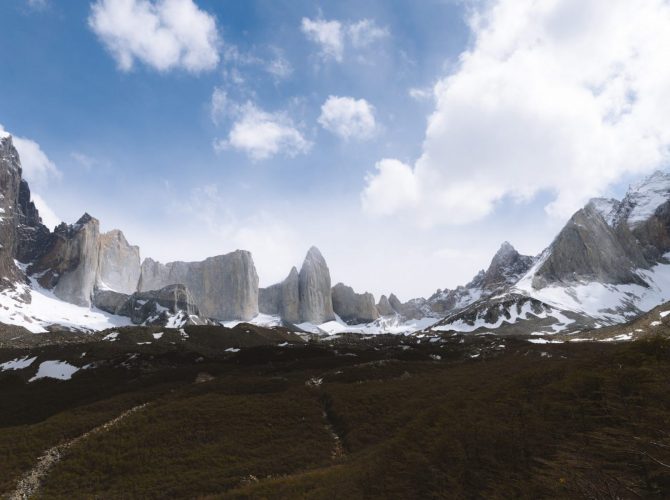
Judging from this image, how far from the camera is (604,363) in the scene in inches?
750

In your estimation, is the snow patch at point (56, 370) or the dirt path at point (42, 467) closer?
the dirt path at point (42, 467)

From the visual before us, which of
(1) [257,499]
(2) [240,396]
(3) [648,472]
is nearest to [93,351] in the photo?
(2) [240,396]

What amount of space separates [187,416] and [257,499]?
18.3 meters

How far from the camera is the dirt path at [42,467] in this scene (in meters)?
26.8

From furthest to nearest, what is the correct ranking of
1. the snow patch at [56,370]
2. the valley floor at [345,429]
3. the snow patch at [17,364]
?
the snow patch at [17,364]
the snow patch at [56,370]
the valley floor at [345,429]

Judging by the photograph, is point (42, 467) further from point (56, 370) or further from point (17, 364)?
point (17, 364)

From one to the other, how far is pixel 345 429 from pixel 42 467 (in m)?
23.2

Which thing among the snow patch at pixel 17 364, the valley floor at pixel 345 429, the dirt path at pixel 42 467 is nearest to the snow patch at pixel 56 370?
the valley floor at pixel 345 429

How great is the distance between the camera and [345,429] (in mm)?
33469

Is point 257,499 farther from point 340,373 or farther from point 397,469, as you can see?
point 340,373

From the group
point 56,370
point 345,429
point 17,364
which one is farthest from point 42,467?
point 17,364

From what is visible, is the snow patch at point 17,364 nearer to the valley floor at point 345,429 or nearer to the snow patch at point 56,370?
the valley floor at point 345,429

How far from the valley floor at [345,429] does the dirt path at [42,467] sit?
31 centimetres

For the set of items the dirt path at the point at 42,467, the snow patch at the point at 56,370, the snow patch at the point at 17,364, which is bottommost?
the dirt path at the point at 42,467
